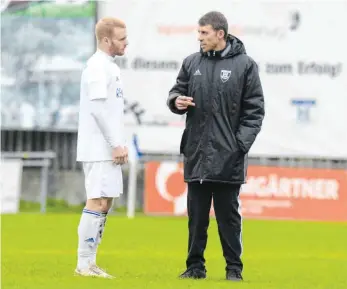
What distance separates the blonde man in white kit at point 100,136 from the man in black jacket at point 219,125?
0.45 metres

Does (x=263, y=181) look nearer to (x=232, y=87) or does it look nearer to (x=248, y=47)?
(x=248, y=47)

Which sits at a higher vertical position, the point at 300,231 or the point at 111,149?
the point at 111,149

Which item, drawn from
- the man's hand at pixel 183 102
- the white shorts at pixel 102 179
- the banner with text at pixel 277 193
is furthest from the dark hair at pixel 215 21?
the banner with text at pixel 277 193

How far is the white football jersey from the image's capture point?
8.60 m

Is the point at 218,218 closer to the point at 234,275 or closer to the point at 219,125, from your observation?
the point at 234,275

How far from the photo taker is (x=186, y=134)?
8789mm

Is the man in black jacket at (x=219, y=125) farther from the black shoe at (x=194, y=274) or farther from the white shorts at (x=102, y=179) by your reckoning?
the white shorts at (x=102, y=179)

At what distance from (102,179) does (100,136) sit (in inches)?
12.2

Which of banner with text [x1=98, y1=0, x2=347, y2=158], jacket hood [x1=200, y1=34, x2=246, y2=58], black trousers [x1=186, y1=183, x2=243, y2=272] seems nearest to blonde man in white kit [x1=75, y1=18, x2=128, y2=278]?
black trousers [x1=186, y1=183, x2=243, y2=272]

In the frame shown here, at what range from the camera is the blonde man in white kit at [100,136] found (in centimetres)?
862

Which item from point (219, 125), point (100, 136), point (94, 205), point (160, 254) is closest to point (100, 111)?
point (100, 136)

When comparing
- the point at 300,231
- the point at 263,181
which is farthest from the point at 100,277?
the point at 263,181

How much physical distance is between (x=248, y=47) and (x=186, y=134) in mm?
15056

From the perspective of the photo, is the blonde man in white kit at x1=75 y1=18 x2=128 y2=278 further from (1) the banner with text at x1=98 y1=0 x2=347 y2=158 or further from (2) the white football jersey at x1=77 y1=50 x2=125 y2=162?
(1) the banner with text at x1=98 y1=0 x2=347 y2=158
